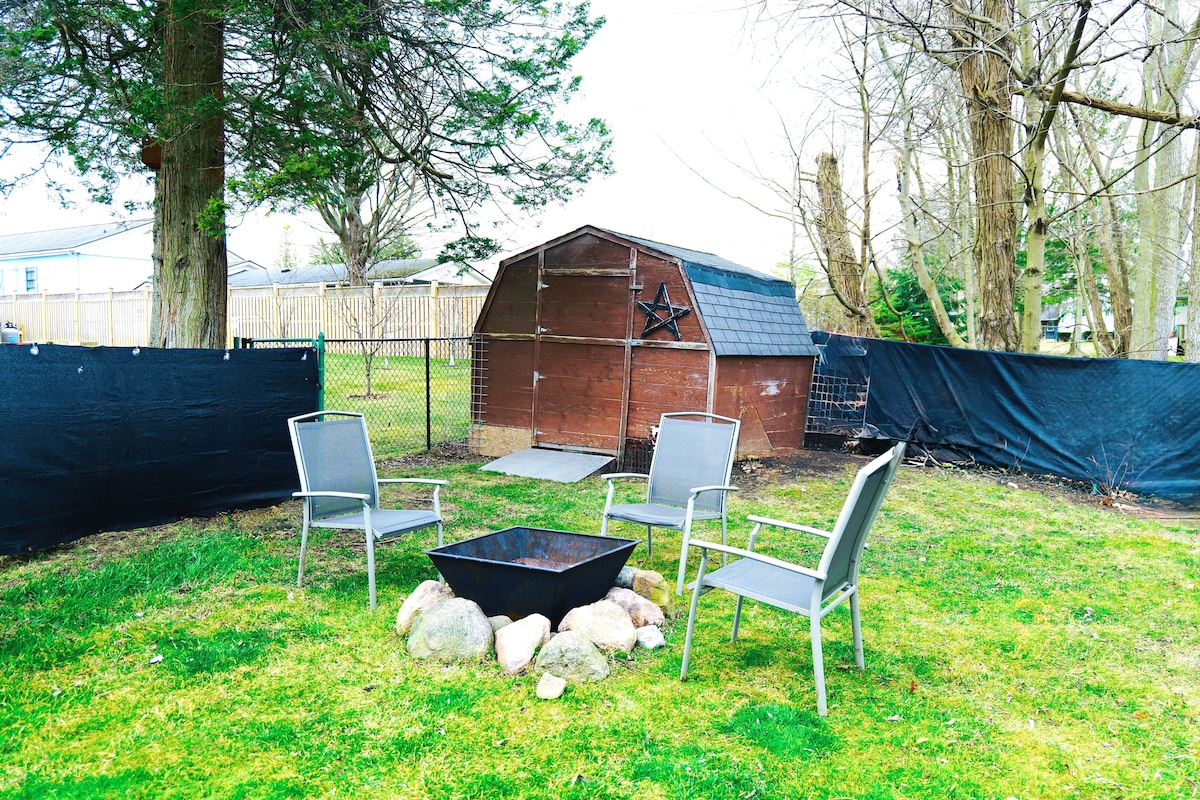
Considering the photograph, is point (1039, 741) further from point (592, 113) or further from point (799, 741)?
point (592, 113)

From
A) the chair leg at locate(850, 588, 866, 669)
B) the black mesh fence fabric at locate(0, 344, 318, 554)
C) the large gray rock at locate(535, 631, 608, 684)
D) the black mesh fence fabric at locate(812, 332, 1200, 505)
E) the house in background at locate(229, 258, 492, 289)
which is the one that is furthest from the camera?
the house in background at locate(229, 258, 492, 289)

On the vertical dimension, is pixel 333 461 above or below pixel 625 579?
above

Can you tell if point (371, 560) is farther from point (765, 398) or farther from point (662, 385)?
point (765, 398)

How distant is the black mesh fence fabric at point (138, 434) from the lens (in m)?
4.83

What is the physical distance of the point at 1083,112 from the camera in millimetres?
12016

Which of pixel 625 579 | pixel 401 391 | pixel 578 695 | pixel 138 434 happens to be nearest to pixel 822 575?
pixel 578 695

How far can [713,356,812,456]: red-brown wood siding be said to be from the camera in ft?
27.5

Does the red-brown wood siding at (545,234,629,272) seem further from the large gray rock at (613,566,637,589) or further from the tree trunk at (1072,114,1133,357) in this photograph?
the tree trunk at (1072,114,1133,357)

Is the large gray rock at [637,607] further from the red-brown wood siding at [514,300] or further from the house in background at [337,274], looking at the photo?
the house in background at [337,274]

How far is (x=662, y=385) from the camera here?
329 inches

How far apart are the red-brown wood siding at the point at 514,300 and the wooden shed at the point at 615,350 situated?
0.01m

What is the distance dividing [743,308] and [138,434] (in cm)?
645

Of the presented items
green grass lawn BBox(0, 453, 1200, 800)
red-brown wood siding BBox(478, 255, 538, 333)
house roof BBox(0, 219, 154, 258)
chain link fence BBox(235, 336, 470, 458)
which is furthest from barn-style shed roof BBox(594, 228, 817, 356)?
house roof BBox(0, 219, 154, 258)

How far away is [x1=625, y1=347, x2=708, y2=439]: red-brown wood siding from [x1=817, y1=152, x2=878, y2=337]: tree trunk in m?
3.51
